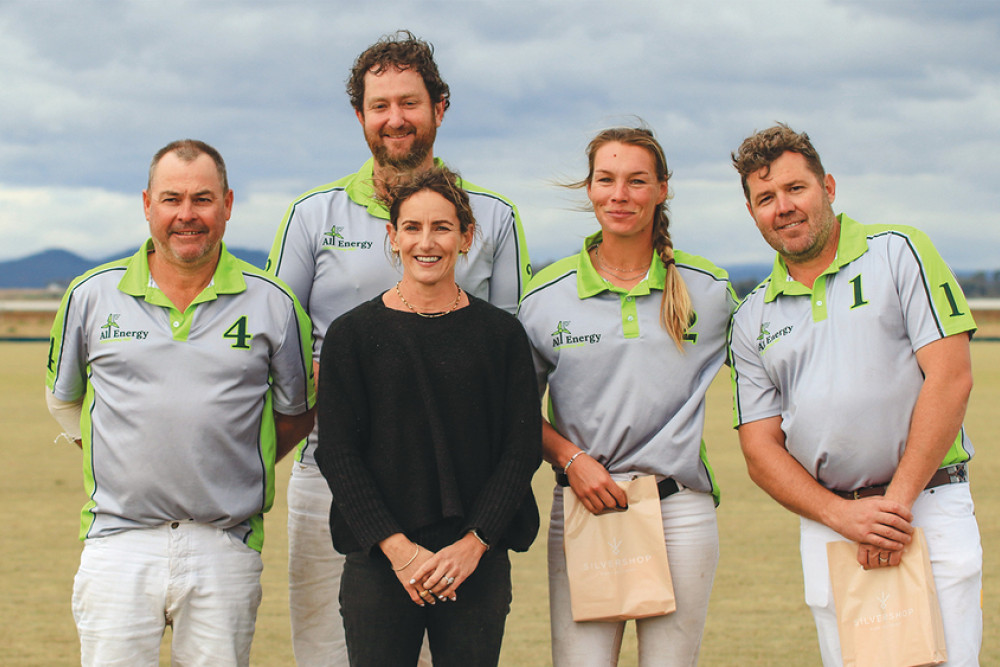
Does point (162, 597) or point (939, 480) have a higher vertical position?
point (939, 480)

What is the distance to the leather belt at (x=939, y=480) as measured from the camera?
3.32 metres

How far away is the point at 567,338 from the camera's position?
11.8 feet

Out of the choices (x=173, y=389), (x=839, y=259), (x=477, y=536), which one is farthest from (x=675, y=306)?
(x=173, y=389)

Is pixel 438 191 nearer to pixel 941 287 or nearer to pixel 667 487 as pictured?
pixel 667 487

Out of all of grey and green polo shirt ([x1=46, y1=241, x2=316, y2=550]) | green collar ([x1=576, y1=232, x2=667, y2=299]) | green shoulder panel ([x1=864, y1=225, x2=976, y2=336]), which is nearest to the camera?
green shoulder panel ([x1=864, y1=225, x2=976, y2=336])

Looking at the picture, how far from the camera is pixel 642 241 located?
3.67 m

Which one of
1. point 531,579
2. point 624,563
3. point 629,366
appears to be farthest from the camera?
point 531,579

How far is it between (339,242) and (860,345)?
6.26 feet

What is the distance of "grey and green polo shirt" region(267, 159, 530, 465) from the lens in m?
3.86

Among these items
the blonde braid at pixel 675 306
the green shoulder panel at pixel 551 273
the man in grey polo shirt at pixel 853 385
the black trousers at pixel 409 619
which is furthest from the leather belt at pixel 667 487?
the green shoulder panel at pixel 551 273

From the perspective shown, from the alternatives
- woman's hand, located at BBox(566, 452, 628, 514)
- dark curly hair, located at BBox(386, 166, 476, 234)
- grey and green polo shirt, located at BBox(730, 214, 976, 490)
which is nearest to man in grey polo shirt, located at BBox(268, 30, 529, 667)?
dark curly hair, located at BBox(386, 166, 476, 234)

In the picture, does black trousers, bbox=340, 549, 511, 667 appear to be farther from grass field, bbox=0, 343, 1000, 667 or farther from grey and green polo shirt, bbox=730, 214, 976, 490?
grass field, bbox=0, 343, 1000, 667

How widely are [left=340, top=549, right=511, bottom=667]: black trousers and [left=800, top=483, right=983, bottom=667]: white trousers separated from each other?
111 centimetres

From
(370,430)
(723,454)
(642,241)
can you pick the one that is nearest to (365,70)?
(642,241)
